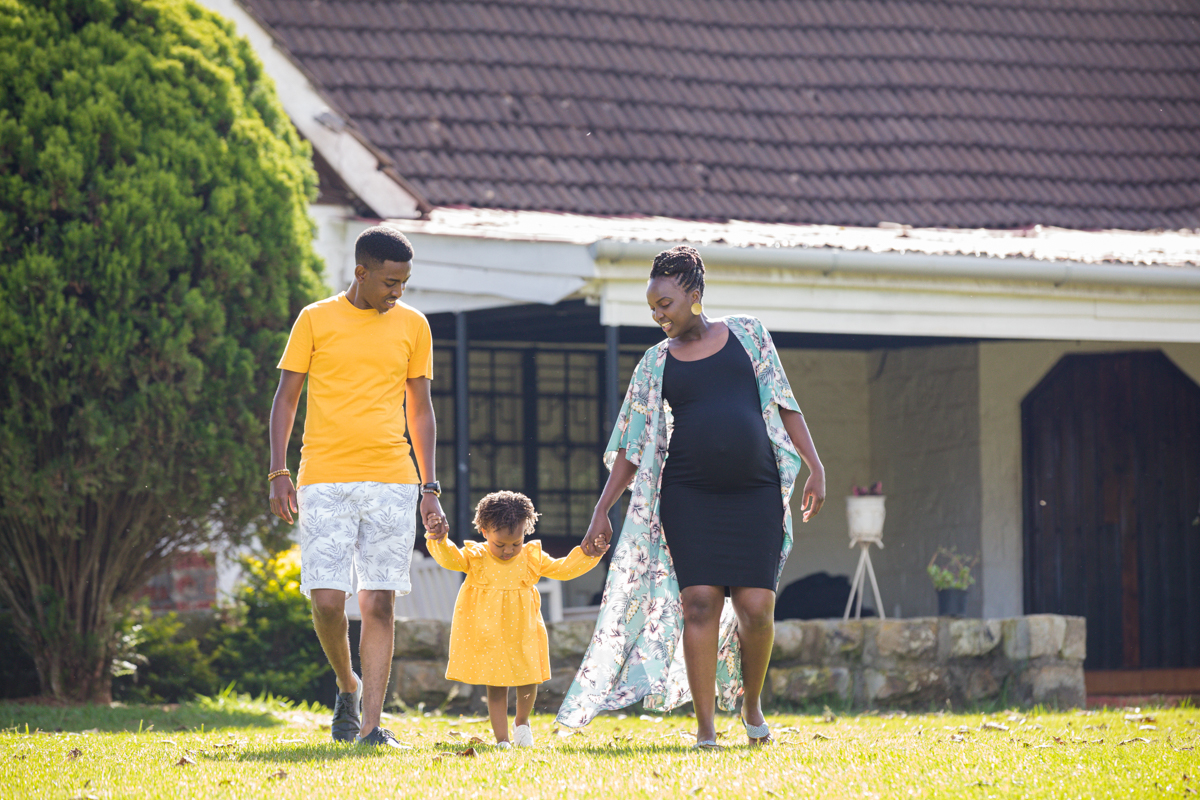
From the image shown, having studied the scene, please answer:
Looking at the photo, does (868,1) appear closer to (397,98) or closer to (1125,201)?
(1125,201)

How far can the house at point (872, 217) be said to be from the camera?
29.4 feet

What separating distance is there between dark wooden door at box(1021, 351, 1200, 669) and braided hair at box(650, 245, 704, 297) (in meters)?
5.60

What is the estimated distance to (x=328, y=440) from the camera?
492cm

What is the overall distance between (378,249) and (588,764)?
6.12 feet


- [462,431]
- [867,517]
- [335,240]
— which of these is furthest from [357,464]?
[867,517]

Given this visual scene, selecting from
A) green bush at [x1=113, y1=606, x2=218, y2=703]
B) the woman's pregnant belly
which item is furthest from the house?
the woman's pregnant belly

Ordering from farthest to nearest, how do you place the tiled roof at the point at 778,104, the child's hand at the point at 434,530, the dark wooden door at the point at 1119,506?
the tiled roof at the point at 778,104, the dark wooden door at the point at 1119,506, the child's hand at the point at 434,530

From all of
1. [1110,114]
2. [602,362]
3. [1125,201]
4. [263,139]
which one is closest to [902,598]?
[602,362]

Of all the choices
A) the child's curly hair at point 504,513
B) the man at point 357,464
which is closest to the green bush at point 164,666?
the man at point 357,464

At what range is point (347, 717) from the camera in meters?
5.12

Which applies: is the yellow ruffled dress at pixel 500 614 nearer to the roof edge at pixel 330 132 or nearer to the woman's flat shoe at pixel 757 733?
the woman's flat shoe at pixel 757 733

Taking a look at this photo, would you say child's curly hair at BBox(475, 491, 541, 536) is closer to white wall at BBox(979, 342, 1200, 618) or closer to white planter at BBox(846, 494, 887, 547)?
white planter at BBox(846, 494, 887, 547)

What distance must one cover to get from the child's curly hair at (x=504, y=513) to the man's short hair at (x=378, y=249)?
95 cm

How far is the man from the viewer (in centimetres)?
490
